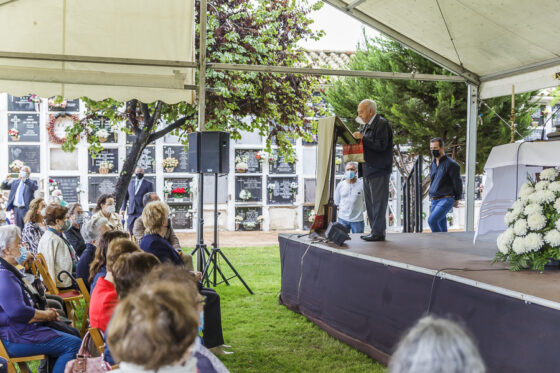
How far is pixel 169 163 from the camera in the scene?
42.3 ft

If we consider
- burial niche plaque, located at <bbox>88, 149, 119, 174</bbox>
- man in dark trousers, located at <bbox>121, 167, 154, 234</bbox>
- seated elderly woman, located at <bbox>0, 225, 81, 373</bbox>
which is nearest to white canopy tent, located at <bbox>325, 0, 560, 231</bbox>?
seated elderly woman, located at <bbox>0, 225, 81, 373</bbox>

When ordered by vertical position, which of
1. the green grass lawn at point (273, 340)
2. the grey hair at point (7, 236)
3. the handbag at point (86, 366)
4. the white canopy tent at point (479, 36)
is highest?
the white canopy tent at point (479, 36)

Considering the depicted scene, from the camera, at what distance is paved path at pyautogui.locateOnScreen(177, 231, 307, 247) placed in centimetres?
1127

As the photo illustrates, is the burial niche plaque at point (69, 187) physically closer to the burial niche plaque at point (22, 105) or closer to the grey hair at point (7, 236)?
the burial niche plaque at point (22, 105)

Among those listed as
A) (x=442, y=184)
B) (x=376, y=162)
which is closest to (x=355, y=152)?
(x=376, y=162)

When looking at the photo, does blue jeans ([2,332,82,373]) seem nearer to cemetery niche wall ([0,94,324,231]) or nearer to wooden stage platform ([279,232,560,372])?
wooden stage platform ([279,232,560,372])

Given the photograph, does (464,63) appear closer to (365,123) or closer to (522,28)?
(522,28)

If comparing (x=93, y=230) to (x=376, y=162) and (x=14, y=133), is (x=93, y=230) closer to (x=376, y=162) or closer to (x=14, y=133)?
(x=376, y=162)

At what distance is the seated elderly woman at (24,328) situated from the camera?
9.51 feet

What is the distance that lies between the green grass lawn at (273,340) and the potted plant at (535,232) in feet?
3.95

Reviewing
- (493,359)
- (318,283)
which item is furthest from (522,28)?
(493,359)

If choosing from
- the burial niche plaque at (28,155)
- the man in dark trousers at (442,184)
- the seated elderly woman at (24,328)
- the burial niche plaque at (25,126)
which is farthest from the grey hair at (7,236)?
the burial niche plaque at (25,126)

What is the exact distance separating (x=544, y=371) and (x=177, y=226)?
37.3ft

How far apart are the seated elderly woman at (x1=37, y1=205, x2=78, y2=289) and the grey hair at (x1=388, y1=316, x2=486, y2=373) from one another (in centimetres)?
407
